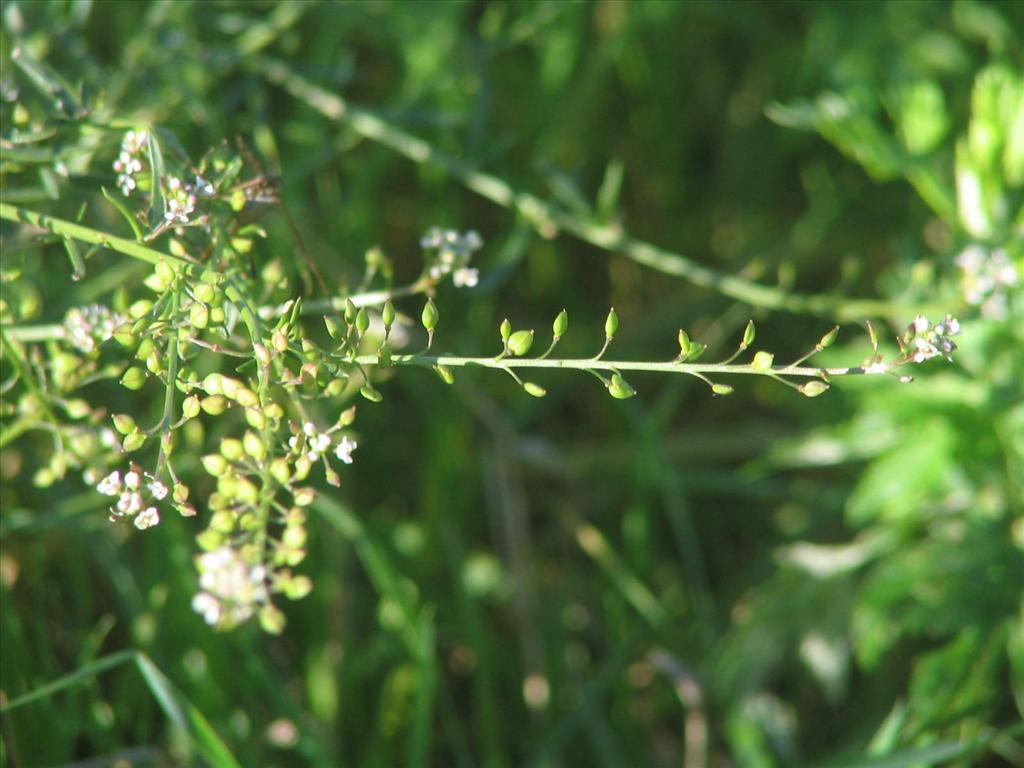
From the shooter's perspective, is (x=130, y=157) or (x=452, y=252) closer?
(x=130, y=157)

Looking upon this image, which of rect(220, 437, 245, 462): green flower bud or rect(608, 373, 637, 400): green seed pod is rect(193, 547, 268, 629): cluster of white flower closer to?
rect(220, 437, 245, 462): green flower bud

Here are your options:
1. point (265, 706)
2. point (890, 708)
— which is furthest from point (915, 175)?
point (265, 706)

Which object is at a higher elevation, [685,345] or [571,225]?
[685,345]

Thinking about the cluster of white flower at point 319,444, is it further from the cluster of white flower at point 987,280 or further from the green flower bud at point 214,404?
the cluster of white flower at point 987,280

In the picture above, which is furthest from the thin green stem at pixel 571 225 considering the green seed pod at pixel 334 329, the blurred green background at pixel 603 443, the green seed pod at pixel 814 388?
the green seed pod at pixel 334 329

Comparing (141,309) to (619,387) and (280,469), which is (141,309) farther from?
(619,387)

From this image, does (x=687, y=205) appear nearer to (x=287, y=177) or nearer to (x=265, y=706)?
(x=287, y=177)

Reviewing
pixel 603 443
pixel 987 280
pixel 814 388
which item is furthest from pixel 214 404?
pixel 603 443
